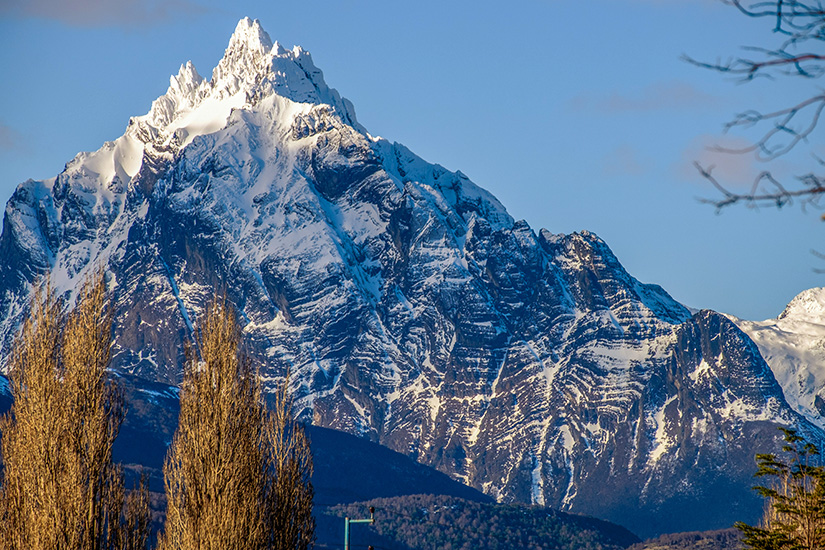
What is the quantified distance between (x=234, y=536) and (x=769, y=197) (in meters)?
47.9

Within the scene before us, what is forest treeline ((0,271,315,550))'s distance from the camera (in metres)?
66.1

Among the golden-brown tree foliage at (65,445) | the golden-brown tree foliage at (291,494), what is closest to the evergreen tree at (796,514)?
the golden-brown tree foliage at (291,494)

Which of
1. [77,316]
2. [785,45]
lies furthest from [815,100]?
[77,316]

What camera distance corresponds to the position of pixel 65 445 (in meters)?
66.9

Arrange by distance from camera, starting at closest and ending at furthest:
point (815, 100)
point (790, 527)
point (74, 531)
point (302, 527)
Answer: point (815, 100) < point (74, 531) < point (790, 527) < point (302, 527)

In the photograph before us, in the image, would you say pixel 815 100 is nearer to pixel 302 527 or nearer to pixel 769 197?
pixel 769 197

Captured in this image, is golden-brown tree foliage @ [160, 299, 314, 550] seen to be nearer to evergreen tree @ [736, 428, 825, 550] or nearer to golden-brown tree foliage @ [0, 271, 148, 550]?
golden-brown tree foliage @ [0, 271, 148, 550]

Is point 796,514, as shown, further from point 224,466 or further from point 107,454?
point 107,454

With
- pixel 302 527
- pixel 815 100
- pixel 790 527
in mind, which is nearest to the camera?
pixel 815 100

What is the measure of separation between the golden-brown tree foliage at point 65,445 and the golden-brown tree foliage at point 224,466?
327cm

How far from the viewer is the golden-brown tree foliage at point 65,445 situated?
A: 6569 centimetres

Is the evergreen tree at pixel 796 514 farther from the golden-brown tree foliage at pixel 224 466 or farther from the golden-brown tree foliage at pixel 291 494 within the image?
the golden-brown tree foliage at pixel 224 466

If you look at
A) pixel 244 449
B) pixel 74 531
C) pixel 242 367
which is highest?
pixel 242 367

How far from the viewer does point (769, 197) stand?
79.3 feet
